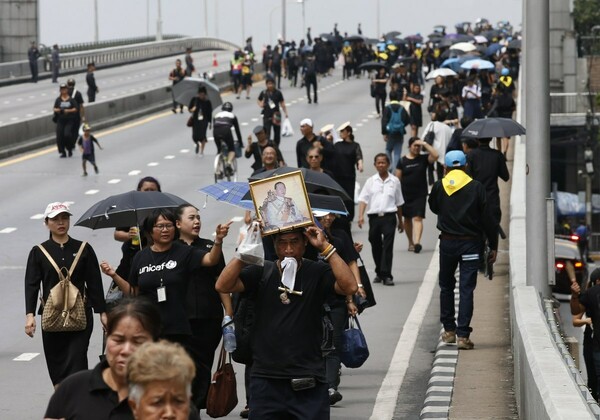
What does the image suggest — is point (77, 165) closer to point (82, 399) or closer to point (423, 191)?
point (423, 191)

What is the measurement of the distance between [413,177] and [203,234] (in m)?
3.52

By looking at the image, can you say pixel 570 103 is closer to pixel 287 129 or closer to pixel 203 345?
pixel 287 129

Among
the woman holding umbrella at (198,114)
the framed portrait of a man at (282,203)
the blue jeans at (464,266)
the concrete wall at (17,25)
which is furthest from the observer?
the concrete wall at (17,25)

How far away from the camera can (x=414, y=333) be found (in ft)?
55.2

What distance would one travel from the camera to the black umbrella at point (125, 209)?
12758mm

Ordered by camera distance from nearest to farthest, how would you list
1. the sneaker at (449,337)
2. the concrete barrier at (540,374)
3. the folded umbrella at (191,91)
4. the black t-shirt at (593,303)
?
1. the concrete barrier at (540,374)
2. the sneaker at (449,337)
3. the black t-shirt at (593,303)
4. the folded umbrella at (191,91)

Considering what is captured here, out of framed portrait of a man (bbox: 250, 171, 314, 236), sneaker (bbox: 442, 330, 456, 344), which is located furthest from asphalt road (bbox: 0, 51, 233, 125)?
framed portrait of a man (bbox: 250, 171, 314, 236)

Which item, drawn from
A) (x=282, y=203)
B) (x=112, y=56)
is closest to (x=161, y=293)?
(x=282, y=203)

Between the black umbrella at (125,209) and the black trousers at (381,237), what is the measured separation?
7.44 meters

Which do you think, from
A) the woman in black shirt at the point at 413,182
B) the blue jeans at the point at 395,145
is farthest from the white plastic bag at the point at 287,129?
the woman in black shirt at the point at 413,182

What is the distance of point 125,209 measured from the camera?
12.8 meters

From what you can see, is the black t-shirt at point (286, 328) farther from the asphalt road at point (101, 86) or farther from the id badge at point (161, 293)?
the asphalt road at point (101, 86)

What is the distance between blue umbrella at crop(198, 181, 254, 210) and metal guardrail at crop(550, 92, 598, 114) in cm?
5590

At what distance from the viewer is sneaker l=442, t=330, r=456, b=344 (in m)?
15.1
